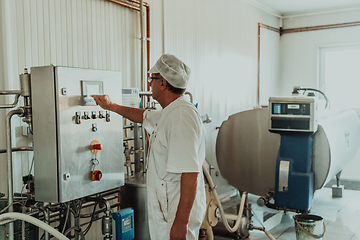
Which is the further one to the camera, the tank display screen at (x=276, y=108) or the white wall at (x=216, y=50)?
the white wall at (x=216, y=50)

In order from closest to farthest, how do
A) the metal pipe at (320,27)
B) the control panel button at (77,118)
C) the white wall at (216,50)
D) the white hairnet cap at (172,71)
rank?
the white hairnet cap at (172,71), the control panel button at (77,118), the white wall at (216,50), the metal pipe at (320,27)

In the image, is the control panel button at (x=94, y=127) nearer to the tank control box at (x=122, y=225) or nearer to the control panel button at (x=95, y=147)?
the control panel button at (x=95, y=147)

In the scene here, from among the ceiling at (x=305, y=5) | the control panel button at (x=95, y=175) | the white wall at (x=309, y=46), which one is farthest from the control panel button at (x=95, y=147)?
the white wall at (x=309, y=46)

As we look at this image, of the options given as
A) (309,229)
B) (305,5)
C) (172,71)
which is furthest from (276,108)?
(305,5)

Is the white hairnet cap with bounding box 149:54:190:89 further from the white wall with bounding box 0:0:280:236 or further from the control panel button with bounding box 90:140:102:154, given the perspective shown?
the white wall with bounding box 0:0:280:236

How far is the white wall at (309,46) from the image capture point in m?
6.34

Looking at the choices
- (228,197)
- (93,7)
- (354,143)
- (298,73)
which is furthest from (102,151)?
(298,73)

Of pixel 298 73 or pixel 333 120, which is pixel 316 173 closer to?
pixel 333 120

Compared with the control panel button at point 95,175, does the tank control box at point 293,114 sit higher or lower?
higher

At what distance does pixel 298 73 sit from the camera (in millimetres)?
6918

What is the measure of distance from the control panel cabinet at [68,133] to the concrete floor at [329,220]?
210 cm

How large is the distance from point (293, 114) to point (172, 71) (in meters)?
1.92

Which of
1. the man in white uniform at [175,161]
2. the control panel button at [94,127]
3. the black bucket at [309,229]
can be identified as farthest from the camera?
the black bucket at [309,229]

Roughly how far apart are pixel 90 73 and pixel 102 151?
1.62ft
